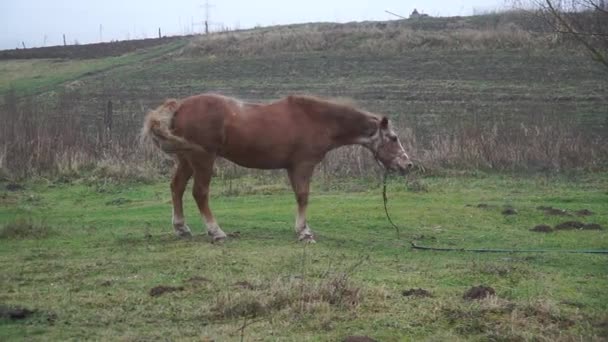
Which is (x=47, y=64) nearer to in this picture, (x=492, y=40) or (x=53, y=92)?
(x=53, y=92)

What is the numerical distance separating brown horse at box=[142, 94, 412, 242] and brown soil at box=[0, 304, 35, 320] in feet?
12.9

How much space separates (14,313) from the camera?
6738mm

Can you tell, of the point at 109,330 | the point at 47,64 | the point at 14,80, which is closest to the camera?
the point at 109,330

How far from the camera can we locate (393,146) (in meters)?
11.7

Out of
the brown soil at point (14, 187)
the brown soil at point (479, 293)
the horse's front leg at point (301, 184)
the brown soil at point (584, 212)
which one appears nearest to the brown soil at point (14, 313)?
the brown soil at point (479, 293)

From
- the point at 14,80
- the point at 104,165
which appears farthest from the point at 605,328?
the point at 14,80

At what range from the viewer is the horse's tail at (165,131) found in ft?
35.0

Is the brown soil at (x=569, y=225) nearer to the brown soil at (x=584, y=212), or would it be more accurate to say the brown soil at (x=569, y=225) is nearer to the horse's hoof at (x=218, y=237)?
the brown soil at (x=584, y=212)

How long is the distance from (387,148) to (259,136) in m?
1.80

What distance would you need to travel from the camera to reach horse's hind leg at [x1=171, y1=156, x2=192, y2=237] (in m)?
11.0

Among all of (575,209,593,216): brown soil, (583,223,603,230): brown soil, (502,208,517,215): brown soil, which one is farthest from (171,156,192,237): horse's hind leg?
(575,209,593,216): brown soil

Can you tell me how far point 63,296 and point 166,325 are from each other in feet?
4.39

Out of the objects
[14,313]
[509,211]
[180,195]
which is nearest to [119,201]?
[180,195]

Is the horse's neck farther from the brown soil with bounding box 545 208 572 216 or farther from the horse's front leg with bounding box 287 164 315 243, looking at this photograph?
the brown soil with bounding box 545 208 572 216
